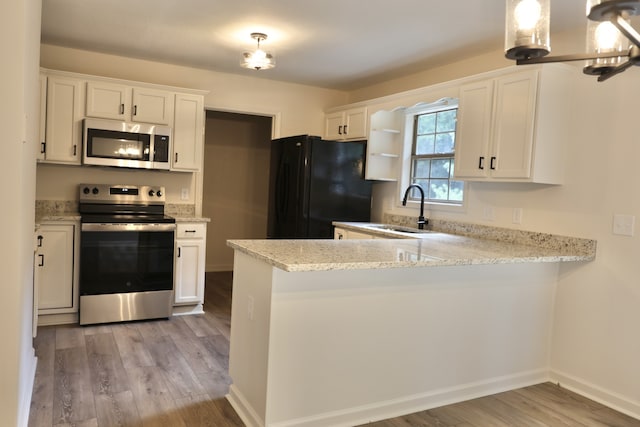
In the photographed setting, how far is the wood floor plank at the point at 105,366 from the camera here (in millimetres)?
2801

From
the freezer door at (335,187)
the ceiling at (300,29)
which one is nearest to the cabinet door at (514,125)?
the ceiling at (300,29)

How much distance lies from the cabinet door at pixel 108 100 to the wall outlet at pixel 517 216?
133 inches

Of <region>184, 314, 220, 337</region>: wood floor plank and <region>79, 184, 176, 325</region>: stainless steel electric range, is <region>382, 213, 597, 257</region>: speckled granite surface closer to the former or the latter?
<region>184, 314, 220, 337</region>: wood floor plank

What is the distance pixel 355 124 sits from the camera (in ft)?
16.1

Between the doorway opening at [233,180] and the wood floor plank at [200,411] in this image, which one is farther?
the doorway opening at [233,180]

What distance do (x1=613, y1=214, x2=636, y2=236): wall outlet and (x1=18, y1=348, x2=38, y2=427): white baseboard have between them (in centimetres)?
332

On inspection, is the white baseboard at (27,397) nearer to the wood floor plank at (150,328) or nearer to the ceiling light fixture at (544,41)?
the wood floor plank at (150,328)

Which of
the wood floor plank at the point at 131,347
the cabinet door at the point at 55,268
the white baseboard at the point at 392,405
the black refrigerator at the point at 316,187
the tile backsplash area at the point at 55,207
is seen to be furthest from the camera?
the black refrigerator at the point at 316,187

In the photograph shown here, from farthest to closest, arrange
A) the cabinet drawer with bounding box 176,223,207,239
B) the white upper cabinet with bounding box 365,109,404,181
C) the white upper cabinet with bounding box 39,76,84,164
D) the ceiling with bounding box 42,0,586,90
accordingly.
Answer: the white upper cabinet with bounding box 365,109,404,181
the cabinet drawer with bounding box 176,223,207,239
the white upper cabinet with bounding box 39,76,84,164
the ceiling with bounding box 42,0,586,90

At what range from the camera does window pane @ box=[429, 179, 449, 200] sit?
4.27 meters

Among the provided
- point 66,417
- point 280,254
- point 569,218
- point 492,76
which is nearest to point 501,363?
point 569,218

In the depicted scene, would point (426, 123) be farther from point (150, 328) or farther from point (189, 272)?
point (150, 328)

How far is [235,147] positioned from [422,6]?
409cm

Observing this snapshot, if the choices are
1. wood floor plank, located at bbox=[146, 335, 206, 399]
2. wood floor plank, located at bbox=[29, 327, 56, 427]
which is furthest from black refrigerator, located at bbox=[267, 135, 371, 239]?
wood floor plank, located at bbox=[29, 327, 56, 427]
